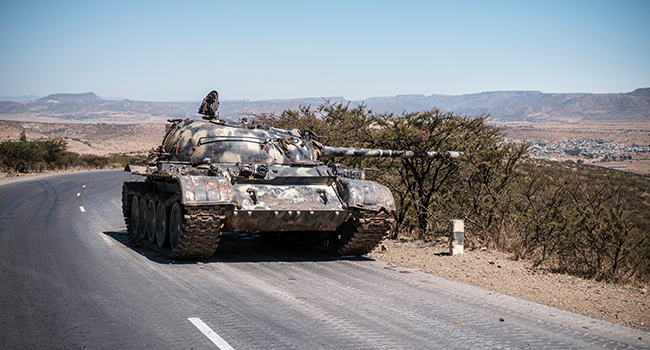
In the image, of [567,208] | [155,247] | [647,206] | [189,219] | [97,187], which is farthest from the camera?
[97,187]

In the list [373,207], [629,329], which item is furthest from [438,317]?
[373,207]

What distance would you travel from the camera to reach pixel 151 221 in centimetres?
1150

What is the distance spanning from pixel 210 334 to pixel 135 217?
7.79 metres

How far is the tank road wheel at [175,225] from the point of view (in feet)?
31.1

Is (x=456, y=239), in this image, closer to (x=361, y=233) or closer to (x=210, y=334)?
(x=361, y=233)

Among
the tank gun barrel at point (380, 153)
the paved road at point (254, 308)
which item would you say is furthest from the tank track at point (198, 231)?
the tank gun barrel at point (380, 153)

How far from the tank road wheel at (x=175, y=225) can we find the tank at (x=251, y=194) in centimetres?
2

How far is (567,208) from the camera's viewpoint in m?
13.1

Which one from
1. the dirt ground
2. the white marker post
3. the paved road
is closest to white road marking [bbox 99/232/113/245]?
the paved road

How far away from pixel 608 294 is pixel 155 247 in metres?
7.48

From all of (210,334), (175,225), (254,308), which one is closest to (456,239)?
(175,225)

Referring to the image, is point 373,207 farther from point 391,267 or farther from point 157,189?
point 157,189

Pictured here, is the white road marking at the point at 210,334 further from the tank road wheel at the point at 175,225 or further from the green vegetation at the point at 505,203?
the green vegetation at the point at 505,203

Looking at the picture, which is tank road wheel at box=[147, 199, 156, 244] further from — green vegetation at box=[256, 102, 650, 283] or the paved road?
green vegetation at box=[256, 102, 650, 283]
